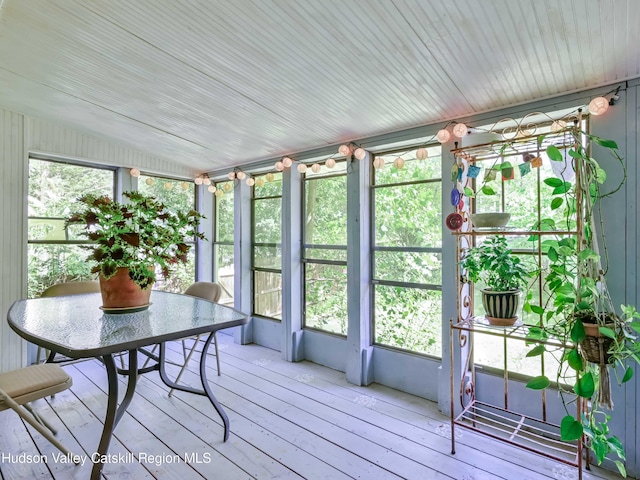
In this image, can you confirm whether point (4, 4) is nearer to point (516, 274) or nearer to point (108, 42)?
point (108, 42)

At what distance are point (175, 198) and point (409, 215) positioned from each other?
3.31 metres

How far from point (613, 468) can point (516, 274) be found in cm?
119

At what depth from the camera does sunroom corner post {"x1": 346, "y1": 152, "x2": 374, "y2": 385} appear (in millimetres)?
3057

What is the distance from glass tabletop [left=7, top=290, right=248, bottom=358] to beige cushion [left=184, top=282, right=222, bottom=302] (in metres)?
0.62

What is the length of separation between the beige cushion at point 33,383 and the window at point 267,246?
2.32m

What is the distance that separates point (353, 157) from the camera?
3096 mm

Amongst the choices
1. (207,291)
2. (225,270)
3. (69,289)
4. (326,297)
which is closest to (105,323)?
(207,291)

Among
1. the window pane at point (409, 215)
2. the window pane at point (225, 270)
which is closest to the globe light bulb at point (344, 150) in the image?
the window pane at point (409, 215)

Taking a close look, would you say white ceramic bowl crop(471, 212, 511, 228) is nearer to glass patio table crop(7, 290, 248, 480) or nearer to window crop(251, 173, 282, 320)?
glass patio table crop(7, 290, 248, 480)

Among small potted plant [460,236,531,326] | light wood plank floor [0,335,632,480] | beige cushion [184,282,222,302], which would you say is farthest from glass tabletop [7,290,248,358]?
small potted plant [460,236,531,326]

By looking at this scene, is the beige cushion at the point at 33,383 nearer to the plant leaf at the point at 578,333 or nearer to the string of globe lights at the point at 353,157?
the string of globe lights at the point at 353,157

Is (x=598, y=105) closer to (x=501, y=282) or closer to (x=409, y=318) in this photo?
(x=501, y=282)

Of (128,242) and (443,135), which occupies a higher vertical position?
(443,135)

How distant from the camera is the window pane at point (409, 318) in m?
2.82
